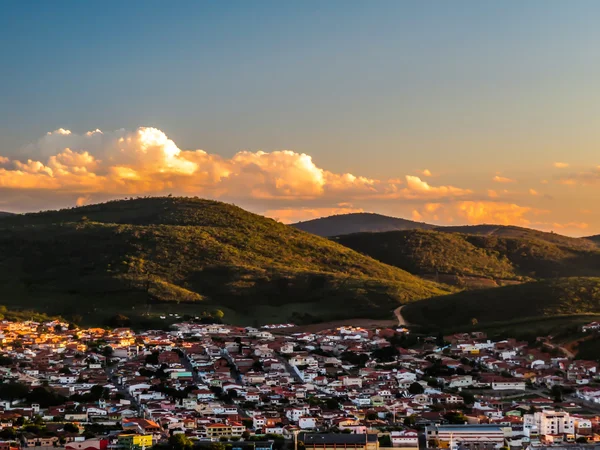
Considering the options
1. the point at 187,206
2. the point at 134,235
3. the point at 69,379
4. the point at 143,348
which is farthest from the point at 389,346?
the point at 187,206

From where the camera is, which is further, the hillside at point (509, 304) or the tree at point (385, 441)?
the hillside at point (509, 304)

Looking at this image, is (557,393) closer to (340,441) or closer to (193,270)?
(340,441)

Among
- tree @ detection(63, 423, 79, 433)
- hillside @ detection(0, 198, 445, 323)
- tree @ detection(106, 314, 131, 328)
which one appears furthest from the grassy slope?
tree @ detection(63, 423, 79, 433)

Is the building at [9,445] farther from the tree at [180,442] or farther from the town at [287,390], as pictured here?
the tree at [180,442]

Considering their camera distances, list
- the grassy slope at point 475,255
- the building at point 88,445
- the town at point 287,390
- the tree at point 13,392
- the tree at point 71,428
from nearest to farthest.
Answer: the building at point 88,445 → the town at point 287,390 → the tree at point 71,428 → the tree at point 13,392 → the grassy slope at point 475,255

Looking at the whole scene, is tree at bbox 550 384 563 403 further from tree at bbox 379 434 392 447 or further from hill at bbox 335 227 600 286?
hill at bbox 335 227 600 286

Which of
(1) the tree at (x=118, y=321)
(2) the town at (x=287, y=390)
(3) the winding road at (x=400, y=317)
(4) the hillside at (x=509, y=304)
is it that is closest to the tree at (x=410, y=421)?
(2) the town at (x=287, y=390)
